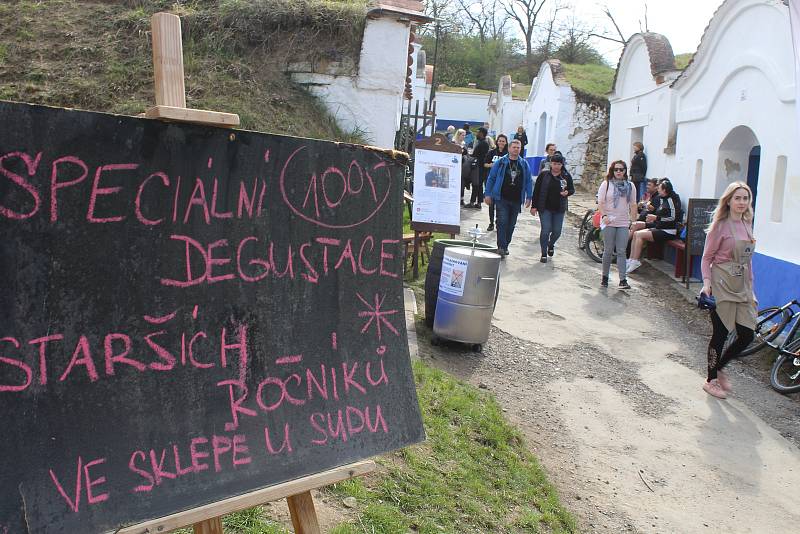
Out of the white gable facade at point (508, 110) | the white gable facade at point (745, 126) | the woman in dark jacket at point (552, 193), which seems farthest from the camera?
the white gable facade at point (508, 110)

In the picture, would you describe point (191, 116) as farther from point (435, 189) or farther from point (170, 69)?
point (435, 189)

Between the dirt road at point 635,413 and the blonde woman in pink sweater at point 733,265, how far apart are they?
87 cm

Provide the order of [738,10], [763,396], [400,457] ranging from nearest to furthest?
[400,457], [763,396], [738,10]

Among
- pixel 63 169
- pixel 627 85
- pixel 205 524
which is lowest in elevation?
pixel 205 524

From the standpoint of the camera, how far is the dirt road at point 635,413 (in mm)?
4832

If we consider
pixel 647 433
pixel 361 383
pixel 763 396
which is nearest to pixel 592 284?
pixel 763 396

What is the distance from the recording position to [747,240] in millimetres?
6355

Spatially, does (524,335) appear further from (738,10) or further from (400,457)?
(738,10)

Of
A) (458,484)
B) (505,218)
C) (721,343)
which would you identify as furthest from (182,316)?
(505,218)

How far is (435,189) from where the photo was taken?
29.8ft

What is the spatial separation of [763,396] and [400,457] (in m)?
4.60

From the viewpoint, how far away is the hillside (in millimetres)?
7781

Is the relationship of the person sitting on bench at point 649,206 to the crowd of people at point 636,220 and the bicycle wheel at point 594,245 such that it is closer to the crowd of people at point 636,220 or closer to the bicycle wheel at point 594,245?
the crowd of people at point 636,220

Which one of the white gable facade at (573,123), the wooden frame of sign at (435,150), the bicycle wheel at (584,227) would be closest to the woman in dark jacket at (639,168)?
the bicycle wheel at (584,227)
